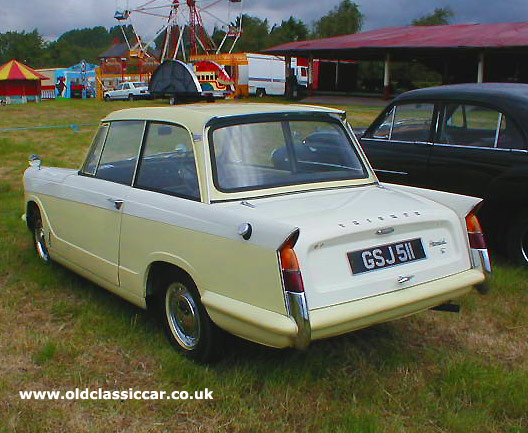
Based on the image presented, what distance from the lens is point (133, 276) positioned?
13.1 feet

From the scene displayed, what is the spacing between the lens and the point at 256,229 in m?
3.06

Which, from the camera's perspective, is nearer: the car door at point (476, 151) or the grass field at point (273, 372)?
the grass field at point (273, 372)

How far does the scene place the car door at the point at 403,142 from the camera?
624cm

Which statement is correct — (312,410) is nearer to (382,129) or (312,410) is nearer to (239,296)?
(239,296)

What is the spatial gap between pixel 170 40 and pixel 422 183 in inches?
2045

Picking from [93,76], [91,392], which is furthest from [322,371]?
[93,76]

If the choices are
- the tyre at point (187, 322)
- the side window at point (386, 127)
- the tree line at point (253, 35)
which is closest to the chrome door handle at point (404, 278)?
the tyre at point (187, 322)

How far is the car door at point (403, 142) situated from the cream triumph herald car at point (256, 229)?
211 centimetres

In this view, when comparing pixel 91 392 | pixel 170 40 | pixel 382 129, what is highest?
pixel 170 40

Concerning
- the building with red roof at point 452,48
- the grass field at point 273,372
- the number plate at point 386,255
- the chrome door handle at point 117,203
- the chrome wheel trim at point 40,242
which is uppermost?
the building with red roof at point 452,48

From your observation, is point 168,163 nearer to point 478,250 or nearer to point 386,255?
point 386,255

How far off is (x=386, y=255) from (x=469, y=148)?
2994mm

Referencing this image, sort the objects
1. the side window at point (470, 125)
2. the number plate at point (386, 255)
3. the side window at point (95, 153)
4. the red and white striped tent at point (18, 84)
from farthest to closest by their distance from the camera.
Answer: the red and white striped tent at point (18, 84), the side window at point (470, 125), the side window at point (95, 153), the number plate at point (386, 255)

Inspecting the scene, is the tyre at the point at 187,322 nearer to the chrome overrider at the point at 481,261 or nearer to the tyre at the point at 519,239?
the chrome overrider at the point at 481,261
